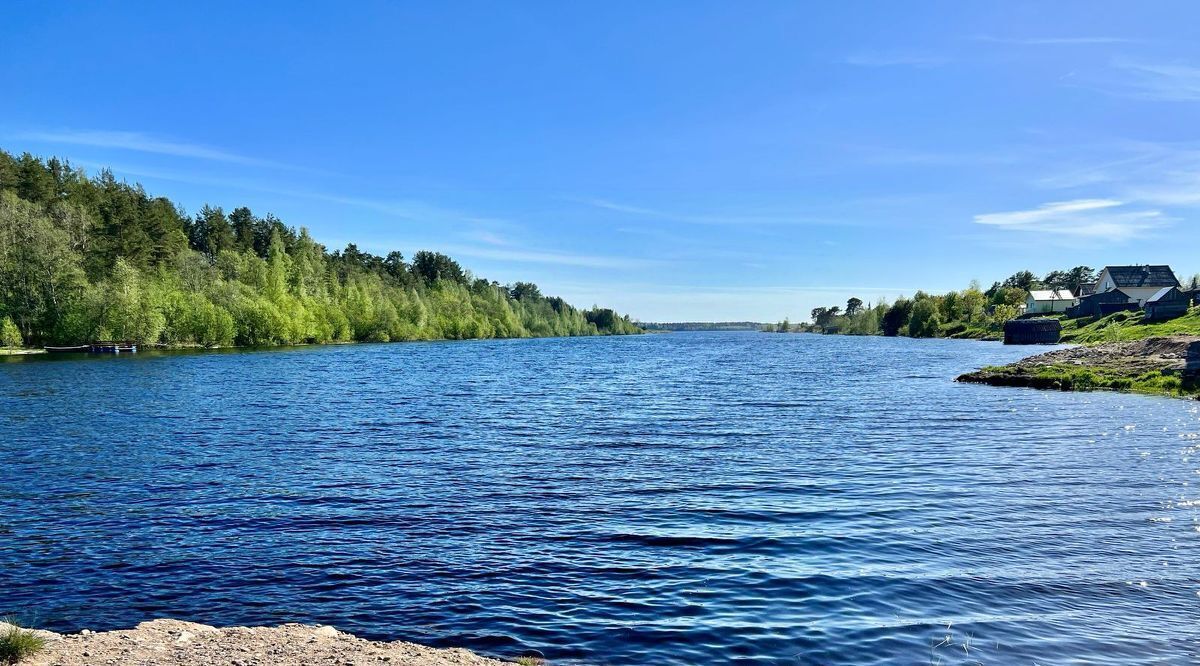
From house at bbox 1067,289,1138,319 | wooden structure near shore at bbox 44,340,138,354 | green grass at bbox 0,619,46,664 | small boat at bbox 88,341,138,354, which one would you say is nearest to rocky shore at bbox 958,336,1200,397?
green grass at bbox 0,619,46,664

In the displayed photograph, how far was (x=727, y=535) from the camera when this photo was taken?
59.3 feet

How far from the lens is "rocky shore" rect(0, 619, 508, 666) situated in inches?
399

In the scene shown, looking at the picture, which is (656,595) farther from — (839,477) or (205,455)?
(205,455)

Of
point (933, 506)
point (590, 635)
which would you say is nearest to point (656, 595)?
point (590, 635)

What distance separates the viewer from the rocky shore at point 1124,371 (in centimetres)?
4747

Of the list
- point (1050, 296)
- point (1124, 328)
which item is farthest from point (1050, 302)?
point (1124, 328)

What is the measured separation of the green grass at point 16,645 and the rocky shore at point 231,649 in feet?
0.33

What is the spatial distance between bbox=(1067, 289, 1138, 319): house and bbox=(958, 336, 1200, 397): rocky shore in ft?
323

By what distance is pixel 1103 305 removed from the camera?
511ft

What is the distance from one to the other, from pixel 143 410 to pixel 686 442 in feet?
117

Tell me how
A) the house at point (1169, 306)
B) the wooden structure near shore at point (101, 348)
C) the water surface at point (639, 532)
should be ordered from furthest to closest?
the wooden structure near shore at point (101, 348), the house at point (1169, 306), the water surface at point (639, 532)

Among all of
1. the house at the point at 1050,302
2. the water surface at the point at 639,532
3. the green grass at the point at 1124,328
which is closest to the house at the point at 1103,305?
the green grass at the point at 1124,328

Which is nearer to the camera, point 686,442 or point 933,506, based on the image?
point 933,506

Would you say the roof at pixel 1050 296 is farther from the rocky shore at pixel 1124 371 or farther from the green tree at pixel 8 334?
the green tree at pixel 8 334
